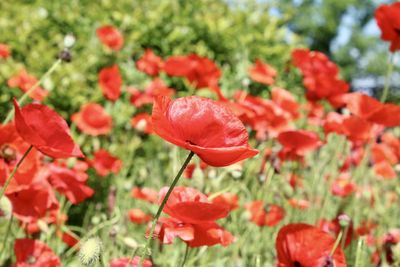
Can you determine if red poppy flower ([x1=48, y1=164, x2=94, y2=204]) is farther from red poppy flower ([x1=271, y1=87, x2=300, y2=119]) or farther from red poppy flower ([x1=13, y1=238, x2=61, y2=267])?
red poppy flower ([x1=271, y1=87, x2=300, y2=119])

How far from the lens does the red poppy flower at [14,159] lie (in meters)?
1.07

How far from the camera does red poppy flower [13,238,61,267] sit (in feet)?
3.73

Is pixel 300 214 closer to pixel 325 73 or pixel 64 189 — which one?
pixel 325 73

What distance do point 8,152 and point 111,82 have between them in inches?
50.2

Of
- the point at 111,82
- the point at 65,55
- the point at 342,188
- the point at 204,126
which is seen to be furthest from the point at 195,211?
the point at 111,82

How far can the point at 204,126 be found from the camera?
79 cm

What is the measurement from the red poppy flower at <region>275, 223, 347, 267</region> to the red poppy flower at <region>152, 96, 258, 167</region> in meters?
0.26

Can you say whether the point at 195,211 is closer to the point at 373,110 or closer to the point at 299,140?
the point at 373,110

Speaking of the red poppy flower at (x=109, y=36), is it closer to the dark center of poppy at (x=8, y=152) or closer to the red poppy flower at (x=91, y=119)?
the red poppy flower at (x=91, y=119)

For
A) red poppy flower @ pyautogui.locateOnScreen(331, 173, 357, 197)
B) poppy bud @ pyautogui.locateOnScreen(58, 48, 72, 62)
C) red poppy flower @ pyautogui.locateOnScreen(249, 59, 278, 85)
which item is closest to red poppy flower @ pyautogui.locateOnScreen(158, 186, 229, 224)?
poppy bud @ pyautogui.locateOnScreen(58, 48, 72, 62)

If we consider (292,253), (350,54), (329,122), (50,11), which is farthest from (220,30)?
(350,54)

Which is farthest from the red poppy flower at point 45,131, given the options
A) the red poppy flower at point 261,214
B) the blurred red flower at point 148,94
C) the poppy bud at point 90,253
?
the blurred red flower at point 148,94

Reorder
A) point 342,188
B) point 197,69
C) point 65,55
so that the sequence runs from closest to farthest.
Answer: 1. point 65,55
2. point 342,188
3. point 197,69

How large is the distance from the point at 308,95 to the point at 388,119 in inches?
23.8
